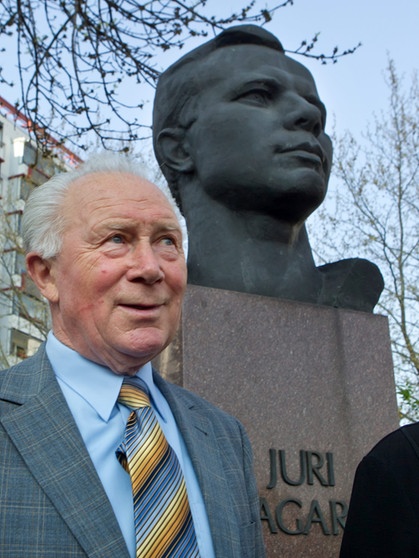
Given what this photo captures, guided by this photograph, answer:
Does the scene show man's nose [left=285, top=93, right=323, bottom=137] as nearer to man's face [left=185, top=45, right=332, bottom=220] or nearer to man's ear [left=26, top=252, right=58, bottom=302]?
man's face [left=185, top=45, right=332, bottom=220]

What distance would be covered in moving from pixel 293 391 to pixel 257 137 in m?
1.31

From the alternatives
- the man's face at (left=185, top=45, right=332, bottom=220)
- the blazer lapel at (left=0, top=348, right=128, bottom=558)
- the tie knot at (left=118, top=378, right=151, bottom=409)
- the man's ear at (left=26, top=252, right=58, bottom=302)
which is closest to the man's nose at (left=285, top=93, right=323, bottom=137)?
the man's face at (left=185, top=45, right=332, bottom=220)

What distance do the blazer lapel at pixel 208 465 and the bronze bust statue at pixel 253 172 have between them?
1.89 metres

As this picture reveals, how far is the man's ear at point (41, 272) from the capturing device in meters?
2.04

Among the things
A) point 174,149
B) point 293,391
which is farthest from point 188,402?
point 174,149

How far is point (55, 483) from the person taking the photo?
1693 millimetres

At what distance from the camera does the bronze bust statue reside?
3998 millimetres

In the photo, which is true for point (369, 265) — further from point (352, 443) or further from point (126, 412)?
point (126, 412)

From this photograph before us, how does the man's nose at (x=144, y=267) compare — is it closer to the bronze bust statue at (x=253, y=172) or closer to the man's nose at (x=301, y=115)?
the bronze bust statue at (x=253, y=172)

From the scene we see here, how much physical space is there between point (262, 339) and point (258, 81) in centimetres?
139

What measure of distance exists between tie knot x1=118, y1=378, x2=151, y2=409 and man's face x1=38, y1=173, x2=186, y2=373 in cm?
4

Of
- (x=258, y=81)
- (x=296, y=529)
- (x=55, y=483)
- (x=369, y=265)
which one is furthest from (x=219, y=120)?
(x=55, y=483)

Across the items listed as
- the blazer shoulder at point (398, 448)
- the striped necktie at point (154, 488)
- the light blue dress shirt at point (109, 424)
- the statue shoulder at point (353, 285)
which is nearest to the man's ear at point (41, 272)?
the light blue dress shirt at point (109, 424)

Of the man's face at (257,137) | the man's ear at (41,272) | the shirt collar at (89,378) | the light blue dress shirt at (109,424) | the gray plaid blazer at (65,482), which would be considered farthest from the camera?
the man's face at (257,137)
